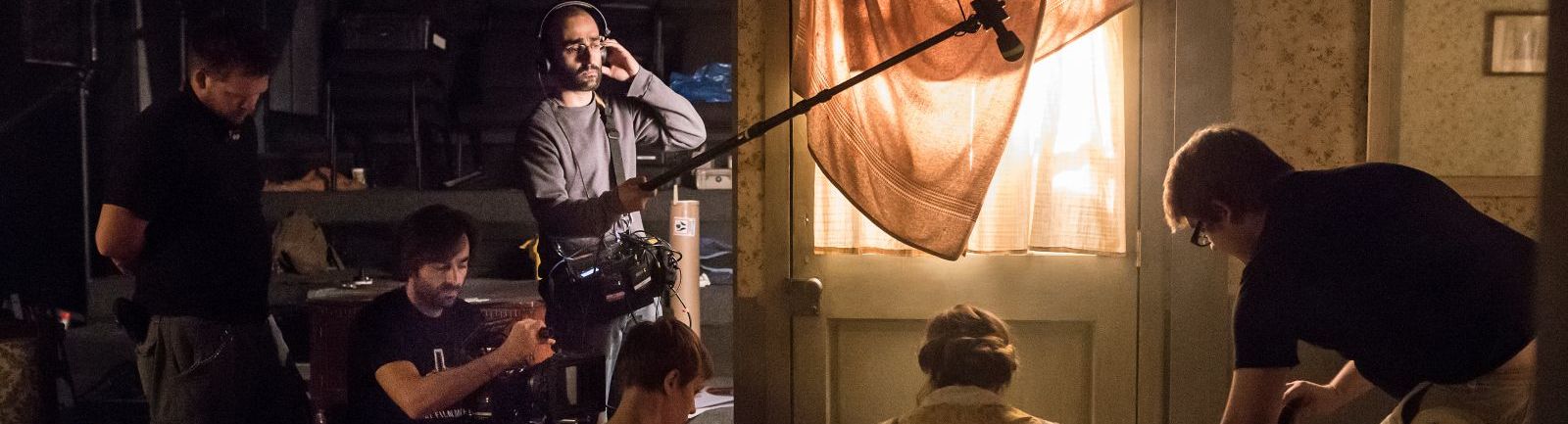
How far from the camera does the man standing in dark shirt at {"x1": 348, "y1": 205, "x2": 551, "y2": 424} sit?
2814mm

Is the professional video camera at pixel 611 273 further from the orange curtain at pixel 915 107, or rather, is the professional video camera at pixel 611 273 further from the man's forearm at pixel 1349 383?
the man's forearm at pixel 1349 383

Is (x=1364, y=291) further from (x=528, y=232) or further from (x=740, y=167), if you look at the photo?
(x=528, y=232)

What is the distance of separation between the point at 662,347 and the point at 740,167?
61 centimetres

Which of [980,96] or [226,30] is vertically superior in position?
[226,30]

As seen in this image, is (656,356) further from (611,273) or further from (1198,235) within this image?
(1198,235)

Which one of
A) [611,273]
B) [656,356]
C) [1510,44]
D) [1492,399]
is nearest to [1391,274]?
[1492,399]

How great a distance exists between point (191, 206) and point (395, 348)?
72 cm

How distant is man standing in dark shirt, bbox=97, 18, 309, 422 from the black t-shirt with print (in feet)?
→ 1.17

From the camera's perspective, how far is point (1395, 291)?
1951 millimetres

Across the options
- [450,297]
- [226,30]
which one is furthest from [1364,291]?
[226,30]

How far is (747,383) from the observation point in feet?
9.08

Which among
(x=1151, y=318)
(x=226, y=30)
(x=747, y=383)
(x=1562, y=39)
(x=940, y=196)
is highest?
(x=226, y=30)

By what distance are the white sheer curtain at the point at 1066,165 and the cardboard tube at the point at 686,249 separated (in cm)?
179

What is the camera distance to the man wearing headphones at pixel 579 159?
10.8 feet
